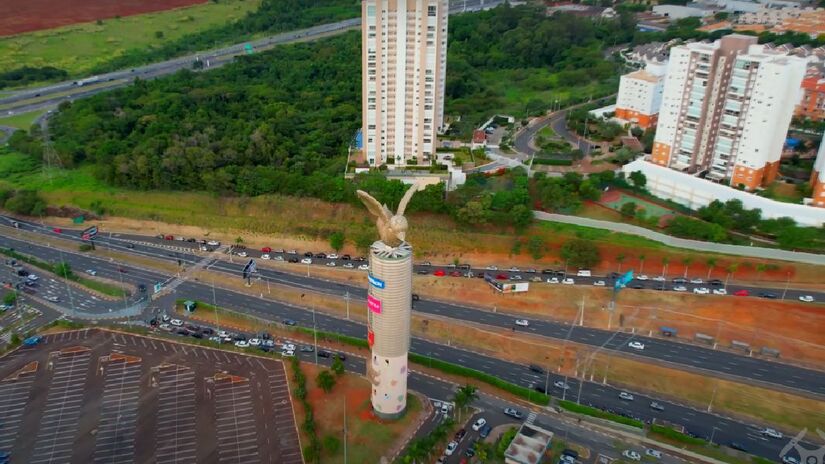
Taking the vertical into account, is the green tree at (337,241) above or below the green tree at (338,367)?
above

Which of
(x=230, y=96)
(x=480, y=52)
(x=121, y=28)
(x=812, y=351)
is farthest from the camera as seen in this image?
(x=121, y=28)

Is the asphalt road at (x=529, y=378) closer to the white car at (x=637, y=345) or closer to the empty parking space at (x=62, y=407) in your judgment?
the white car at (x=637, y=345)

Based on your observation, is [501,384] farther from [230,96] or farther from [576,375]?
[230,96]

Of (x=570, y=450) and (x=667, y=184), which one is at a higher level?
(x=667, y=184)

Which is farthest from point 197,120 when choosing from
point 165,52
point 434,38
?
point 165,52

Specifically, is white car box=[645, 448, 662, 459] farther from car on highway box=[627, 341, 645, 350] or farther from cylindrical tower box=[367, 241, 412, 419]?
cylindrical tower box=[367, 241, 412, 419]

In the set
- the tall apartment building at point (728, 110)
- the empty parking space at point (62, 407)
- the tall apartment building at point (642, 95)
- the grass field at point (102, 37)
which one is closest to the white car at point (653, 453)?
the tall apartment building at point (728, 110)
